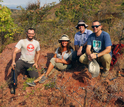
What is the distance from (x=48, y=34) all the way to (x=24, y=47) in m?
2.61

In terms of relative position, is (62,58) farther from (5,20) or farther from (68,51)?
(5,20)

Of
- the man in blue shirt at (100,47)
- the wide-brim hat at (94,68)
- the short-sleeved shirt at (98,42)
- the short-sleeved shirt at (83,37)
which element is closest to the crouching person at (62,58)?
the short-sleeved shirt at (83,37)

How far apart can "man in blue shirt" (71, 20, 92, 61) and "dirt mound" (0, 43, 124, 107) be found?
1.63 ft

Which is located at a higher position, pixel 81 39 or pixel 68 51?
pixel 81 39

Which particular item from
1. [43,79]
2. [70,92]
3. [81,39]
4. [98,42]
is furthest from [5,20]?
[70,92]

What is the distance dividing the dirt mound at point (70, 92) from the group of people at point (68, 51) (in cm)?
24

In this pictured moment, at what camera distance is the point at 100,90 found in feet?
8.43

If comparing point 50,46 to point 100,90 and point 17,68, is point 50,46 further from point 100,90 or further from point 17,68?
point 100,90

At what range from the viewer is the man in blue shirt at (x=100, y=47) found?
2.77m

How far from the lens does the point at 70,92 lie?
8.68 feet

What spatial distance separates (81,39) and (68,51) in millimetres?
585

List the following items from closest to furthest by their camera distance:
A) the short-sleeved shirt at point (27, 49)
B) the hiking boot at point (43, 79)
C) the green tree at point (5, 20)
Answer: the hiking boot at point (43, 79) → the short-sleeved shirt at point (27, 49) → the green tree at point (5, 20)

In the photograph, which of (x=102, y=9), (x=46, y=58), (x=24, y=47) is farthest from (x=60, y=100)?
(x=102, y=9)

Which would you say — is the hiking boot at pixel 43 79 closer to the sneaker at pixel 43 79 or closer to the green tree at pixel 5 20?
the sneaker at pixel 43 79
